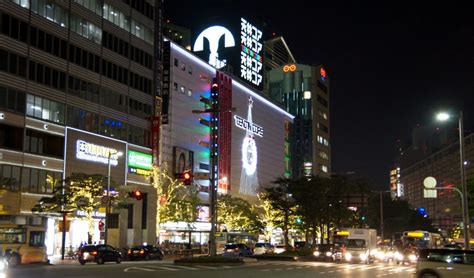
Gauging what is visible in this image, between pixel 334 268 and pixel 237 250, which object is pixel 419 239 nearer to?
pixel 237 250

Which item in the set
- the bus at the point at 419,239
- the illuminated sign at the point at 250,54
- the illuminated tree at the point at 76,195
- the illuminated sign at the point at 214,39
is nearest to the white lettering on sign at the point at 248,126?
the illuminated sign at the point at 250,54

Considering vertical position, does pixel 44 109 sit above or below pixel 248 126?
below

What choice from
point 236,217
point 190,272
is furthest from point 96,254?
point 236,217

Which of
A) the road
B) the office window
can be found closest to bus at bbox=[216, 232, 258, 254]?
the office window

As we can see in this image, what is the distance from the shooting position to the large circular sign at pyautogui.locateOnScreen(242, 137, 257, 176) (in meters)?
114

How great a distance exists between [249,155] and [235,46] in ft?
83.8

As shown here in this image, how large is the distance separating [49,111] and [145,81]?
1812cm

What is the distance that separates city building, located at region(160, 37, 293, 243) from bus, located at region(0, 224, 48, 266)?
33.6 meters

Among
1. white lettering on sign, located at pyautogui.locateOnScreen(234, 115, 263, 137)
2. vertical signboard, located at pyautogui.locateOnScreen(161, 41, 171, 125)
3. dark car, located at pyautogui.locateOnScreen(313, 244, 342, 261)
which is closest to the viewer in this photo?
dark car, located at pyautogui.locateOnScreen(313, 244, 342, 261)

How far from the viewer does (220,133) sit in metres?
102

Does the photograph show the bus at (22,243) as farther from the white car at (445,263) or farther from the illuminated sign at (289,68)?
the illuminated sign at (289,68)

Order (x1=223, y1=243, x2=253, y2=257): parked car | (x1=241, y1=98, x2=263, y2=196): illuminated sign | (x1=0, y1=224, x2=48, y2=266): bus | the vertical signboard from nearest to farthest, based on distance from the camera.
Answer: (x1=0, y1=224, x2=48, y2=266): bus, (x1=223, y1=243, x2=253, y2=257): parked car, the vertical signboard, (x1=241, y1=98, x2=263, y2=196): illuminated sign

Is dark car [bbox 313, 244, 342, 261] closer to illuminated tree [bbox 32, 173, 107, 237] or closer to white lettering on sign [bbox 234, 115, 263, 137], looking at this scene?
illuminated tree [bbox 32, 173, 107, 237]

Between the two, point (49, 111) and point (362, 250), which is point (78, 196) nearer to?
point (49, 111)
